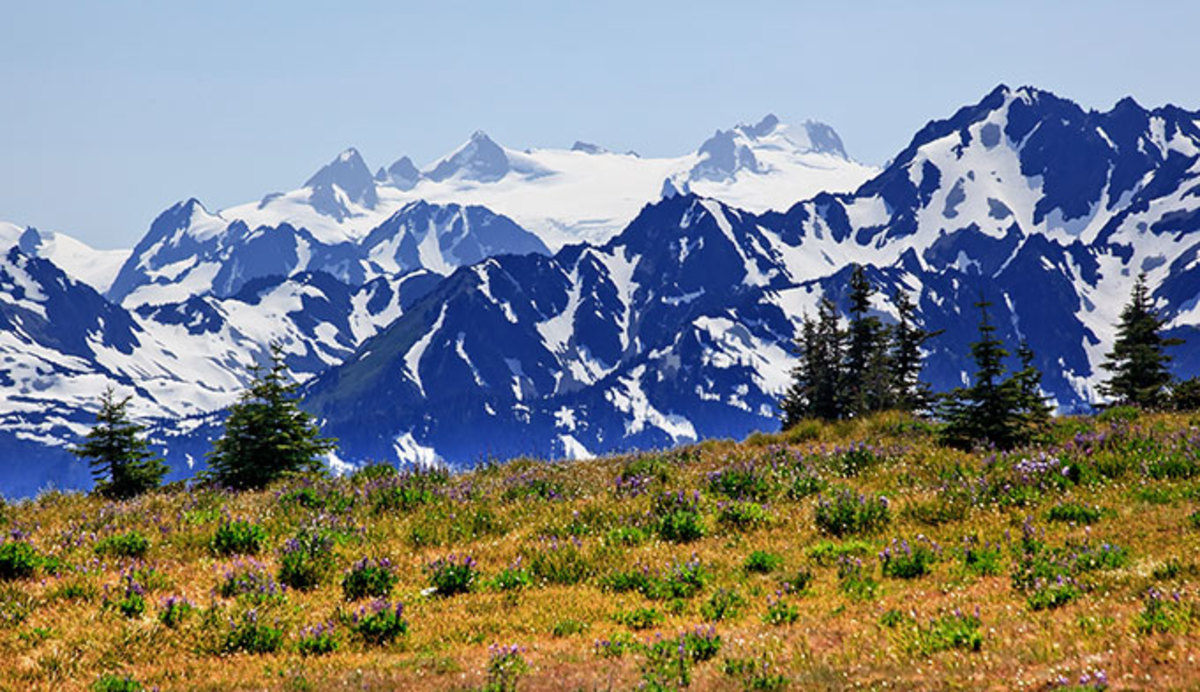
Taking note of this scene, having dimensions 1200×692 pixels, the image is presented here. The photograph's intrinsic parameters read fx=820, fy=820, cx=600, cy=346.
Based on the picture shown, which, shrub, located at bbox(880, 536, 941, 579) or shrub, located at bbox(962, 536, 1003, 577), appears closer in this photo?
shrub, located at bbox(962, 536, 1003, 577)

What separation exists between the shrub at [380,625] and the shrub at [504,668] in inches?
52.9

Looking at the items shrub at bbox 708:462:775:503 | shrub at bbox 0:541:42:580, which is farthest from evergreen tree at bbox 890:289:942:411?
shrub at bbox 0:541:42:580

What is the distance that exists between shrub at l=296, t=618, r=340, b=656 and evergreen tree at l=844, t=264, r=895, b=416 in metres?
46.8

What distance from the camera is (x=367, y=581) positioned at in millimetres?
10758

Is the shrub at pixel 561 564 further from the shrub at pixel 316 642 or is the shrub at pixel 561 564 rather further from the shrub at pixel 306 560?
the shrub at pixel 316 642

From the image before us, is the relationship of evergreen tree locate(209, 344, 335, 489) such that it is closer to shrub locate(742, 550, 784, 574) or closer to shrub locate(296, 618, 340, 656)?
shrub locate(296, 618, 340, 656)

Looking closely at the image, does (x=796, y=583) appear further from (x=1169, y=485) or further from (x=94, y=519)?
(x=94, y=519)

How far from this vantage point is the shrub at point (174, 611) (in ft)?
30.5

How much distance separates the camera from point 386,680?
7695 mm

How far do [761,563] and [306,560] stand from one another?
620 centimetres

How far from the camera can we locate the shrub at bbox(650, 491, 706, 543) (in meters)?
12.7

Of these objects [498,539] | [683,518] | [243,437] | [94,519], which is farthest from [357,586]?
[243,437]

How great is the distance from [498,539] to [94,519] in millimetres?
6823

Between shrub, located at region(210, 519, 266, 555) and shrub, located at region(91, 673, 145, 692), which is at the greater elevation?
shrub, located at region(210, 519, 266, 555)
